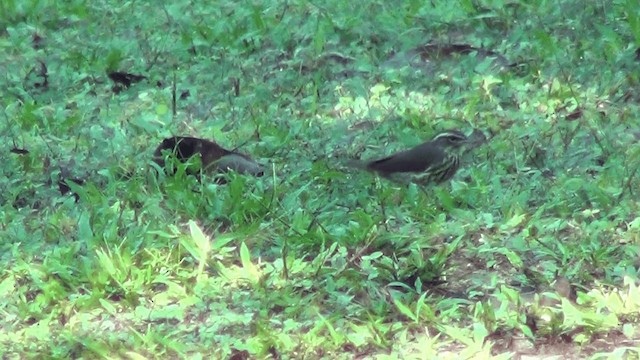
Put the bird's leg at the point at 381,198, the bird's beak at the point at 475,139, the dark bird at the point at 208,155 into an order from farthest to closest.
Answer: the bird's beak at the point at 475,139 < the dark bird at the point at 208,155 < the bird's leg at the point at 381,198

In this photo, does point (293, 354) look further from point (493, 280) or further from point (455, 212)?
point (455, 212)

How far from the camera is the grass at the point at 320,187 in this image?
5.42 metres

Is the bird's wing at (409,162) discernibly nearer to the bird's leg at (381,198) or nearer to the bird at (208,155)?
the bird's leg at (381,198)

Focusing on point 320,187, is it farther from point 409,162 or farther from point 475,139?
point 475,139

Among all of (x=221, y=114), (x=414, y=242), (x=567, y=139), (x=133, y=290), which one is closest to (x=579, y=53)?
(x=567, y=139)

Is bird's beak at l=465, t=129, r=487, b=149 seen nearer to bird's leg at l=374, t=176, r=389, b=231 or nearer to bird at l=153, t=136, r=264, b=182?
bird's leg at l=374, t=176, r=389, b=231

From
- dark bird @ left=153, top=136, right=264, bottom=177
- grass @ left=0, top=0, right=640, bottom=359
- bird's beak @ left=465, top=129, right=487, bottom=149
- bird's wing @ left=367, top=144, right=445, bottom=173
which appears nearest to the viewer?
grass @ left=0, top=0, right=640, bottom=359

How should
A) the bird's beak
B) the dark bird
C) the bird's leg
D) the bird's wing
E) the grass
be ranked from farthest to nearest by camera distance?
1. the bird's beak
2. the dark bird
3. the bird's wing
4. the bird's leg
5. the grass

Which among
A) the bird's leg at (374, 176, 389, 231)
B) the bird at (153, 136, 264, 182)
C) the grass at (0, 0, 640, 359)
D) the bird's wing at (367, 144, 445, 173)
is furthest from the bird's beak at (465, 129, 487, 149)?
the bird at (153, 136, 264, 182)

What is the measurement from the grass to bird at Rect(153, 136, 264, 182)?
0.36 ft

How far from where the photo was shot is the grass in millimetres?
5418

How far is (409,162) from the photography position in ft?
22.1

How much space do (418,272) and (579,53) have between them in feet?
9.18

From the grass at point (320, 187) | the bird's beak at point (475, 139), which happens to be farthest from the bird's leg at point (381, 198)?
the bird's beak at point (475, 139)
